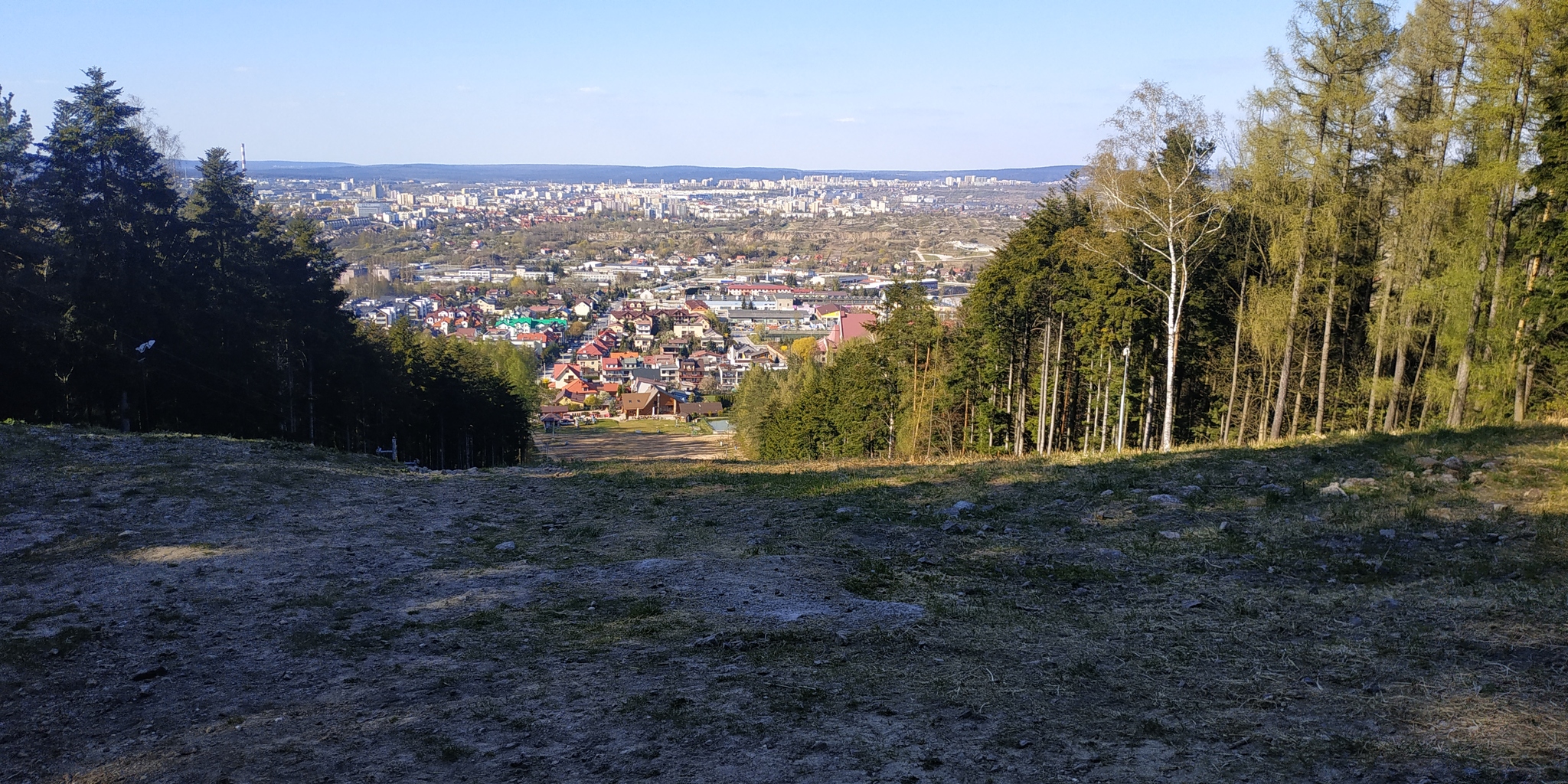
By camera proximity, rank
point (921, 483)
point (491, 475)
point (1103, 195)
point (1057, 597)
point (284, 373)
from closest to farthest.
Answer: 1. point (1057, 597)
2. point (921, 483)
3. point (491, 475)
4. point (1103, 195)
5. point (284, 373)

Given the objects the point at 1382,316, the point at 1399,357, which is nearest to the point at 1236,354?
the point at 1382,316

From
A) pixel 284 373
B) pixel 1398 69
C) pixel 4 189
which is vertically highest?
pixel 1398 69

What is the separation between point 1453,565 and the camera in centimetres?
869

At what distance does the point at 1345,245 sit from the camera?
22672 millimetres

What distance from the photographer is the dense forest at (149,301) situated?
2312cm

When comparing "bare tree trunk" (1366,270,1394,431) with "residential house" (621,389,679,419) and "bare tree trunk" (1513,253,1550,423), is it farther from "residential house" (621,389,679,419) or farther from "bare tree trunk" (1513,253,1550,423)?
"residential house" (621,389,679,419)

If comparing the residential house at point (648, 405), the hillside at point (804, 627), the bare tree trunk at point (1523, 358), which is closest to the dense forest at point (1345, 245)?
the bare tree trunk at point (1523, 358)

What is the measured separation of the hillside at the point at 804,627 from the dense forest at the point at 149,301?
1243 centimetres

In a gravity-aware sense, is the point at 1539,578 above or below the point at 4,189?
below

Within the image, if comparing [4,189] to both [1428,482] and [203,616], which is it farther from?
[1428,482]

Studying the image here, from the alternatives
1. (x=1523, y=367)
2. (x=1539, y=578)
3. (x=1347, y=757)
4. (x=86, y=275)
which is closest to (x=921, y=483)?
(x=1539, y=578)

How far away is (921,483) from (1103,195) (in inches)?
517

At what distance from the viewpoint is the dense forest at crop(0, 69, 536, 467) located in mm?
23125

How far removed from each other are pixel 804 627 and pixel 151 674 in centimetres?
489
